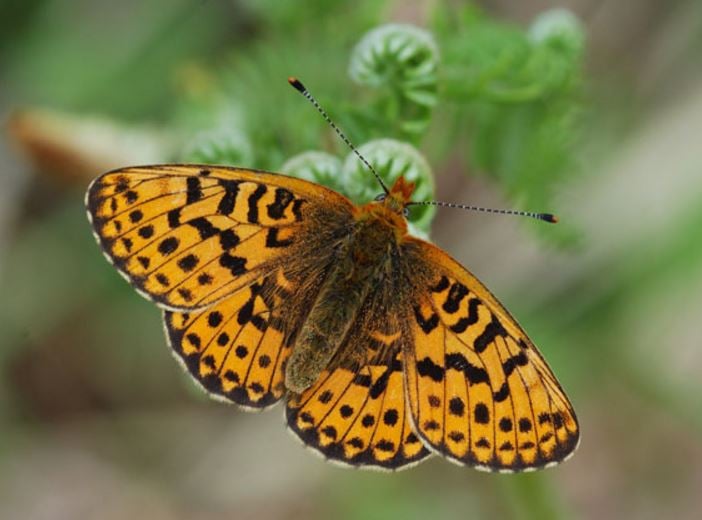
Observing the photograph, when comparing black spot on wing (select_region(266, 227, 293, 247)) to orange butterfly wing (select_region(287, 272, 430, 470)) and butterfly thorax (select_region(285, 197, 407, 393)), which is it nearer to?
butterfly thorax (select_region(285, 197, 407, 393))

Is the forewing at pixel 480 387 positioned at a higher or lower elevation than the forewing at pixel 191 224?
lower

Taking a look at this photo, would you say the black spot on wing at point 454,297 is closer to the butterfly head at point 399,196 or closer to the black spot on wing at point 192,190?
the butterfly head at point 399,196

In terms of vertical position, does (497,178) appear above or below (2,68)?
below

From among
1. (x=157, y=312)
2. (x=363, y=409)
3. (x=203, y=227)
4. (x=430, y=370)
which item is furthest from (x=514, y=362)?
(x=157, y=312)

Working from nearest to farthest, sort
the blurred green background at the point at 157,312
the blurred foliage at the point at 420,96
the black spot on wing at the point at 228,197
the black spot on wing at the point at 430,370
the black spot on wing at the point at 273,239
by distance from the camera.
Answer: the black spot on wing at the point at 430,370, the black spot on wing at the point at 228,197, the black spot on wing at the point at 273,239, the blurred foliage at the point at 420,96, the blurred green background at the point at 157,312

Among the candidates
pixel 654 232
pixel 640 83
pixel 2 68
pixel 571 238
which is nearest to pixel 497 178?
pixel 571 238

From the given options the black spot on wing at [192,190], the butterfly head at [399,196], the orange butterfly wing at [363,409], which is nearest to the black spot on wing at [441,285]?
the orange butterfly wing at [363,409]

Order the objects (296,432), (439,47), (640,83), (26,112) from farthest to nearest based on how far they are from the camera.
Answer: (640,83)
(26,112)
(439,47)
(296,432)

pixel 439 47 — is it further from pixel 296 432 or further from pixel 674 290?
pixel 674 290
